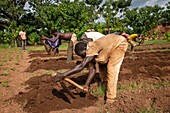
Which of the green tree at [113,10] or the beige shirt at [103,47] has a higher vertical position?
the green tree at [113,10]

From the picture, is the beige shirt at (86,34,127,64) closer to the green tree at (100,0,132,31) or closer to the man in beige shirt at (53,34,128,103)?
the man in beige shirt at (53,34,128,103)

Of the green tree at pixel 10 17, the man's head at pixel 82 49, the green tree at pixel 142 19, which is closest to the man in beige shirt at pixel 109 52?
the man's head at pixel 82 49

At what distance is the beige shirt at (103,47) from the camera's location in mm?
3980

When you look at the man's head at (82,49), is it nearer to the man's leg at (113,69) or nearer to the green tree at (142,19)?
the man's leg at (113,69)

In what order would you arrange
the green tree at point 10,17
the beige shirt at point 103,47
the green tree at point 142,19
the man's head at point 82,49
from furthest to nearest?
1. the green tree at point 142,19
2. the green tree at point 10,17
3. the man's head at point 82,49
4. the beige shirt at point 103,47

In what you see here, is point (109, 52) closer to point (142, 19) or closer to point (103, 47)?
point (103, 47)

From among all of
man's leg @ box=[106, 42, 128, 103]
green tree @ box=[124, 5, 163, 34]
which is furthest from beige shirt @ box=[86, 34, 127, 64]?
green tree @ box=[124, 5, 163, 34]

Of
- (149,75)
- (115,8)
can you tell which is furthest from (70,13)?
(149,75)

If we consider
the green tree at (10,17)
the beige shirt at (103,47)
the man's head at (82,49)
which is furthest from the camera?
the green tree at (10,17)

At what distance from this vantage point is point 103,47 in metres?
4.05

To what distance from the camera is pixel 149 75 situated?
6.46 meters

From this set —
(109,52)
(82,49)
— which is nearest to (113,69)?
(109,52)

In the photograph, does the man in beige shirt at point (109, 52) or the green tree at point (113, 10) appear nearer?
→ the man in beige shirt at point (109, 52)

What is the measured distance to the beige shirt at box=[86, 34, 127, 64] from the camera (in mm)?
3980
